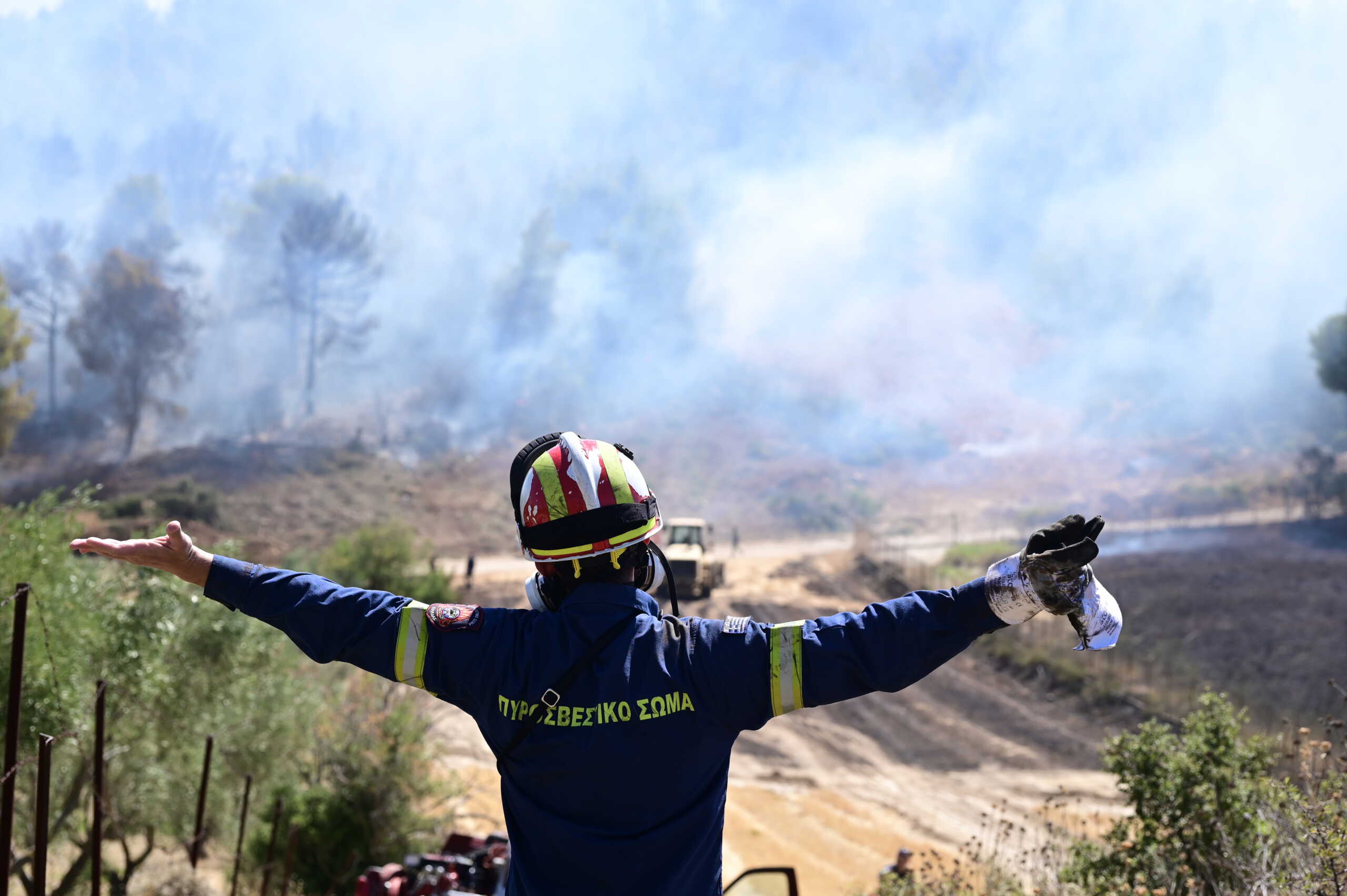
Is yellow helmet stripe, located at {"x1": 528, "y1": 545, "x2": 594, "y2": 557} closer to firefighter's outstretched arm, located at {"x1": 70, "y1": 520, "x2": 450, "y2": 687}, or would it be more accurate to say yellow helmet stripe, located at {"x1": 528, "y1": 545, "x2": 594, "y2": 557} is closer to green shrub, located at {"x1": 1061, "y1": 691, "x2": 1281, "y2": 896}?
firefighter's outstretched arm, located at {"x1": 70, "y1": 520, "x2": 450, "y2": 687}

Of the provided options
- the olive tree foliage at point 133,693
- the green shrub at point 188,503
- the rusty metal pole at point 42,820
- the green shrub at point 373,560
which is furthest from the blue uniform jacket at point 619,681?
the green shrub at point 188,503

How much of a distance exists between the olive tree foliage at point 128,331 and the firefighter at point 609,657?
64862 mm

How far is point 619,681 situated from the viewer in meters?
2.37

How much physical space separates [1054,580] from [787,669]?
67 centimetres

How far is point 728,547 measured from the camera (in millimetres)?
48375

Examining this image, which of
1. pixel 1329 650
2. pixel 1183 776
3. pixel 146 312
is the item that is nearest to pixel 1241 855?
pixel 1183 776

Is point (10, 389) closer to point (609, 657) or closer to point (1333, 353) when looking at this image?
point (609, 657)

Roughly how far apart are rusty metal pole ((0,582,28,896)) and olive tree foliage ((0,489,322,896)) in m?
5.89

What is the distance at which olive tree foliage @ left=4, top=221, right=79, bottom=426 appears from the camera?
64500 millimetres

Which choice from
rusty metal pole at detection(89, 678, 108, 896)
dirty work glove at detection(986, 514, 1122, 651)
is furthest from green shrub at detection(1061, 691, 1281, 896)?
rusty metal pole at detection(89, 678, 108, 896)

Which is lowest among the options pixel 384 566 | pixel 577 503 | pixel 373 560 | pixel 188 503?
pixel 577 503

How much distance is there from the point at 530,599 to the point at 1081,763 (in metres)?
18.7

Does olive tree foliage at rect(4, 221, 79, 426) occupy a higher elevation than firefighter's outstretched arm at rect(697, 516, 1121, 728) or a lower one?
higher

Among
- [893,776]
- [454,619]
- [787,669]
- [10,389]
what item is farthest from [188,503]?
[787,669]
